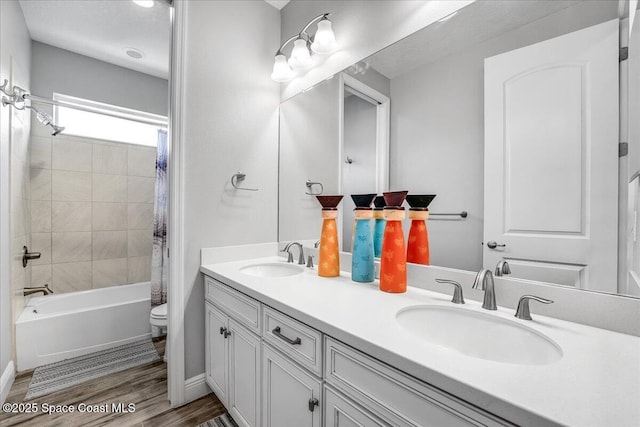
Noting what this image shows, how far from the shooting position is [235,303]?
52.2 inches

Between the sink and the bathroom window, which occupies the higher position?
the bathroom window

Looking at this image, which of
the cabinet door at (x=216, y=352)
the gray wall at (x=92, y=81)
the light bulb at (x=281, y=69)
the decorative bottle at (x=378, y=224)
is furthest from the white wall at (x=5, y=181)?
the decorative bottle at (x=378, y=224)

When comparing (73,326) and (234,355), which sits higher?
(234,355)

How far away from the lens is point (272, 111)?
2.00 m

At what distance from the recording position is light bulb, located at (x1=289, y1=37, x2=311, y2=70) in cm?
171

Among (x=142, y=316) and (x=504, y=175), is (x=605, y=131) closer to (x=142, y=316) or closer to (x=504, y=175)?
(x=504, y=175)

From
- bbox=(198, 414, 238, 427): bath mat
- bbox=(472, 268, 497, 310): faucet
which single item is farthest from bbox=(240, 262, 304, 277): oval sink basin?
bbox=(472, 268, 497, 310): faucet

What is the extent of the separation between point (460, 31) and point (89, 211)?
10.9 ft

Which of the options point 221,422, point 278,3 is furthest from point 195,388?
point 278,3

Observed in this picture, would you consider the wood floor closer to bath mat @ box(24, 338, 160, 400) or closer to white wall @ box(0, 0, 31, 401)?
bath mat @ box(24, 338, 160, 400)

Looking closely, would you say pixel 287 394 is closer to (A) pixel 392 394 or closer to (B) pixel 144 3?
(A) pixel 392 394

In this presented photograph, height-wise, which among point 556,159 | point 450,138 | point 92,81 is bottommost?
point 556,159

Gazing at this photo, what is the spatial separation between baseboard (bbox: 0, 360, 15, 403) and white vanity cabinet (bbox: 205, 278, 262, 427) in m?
1.15

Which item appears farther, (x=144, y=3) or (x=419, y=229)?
(x=144, y=3)
